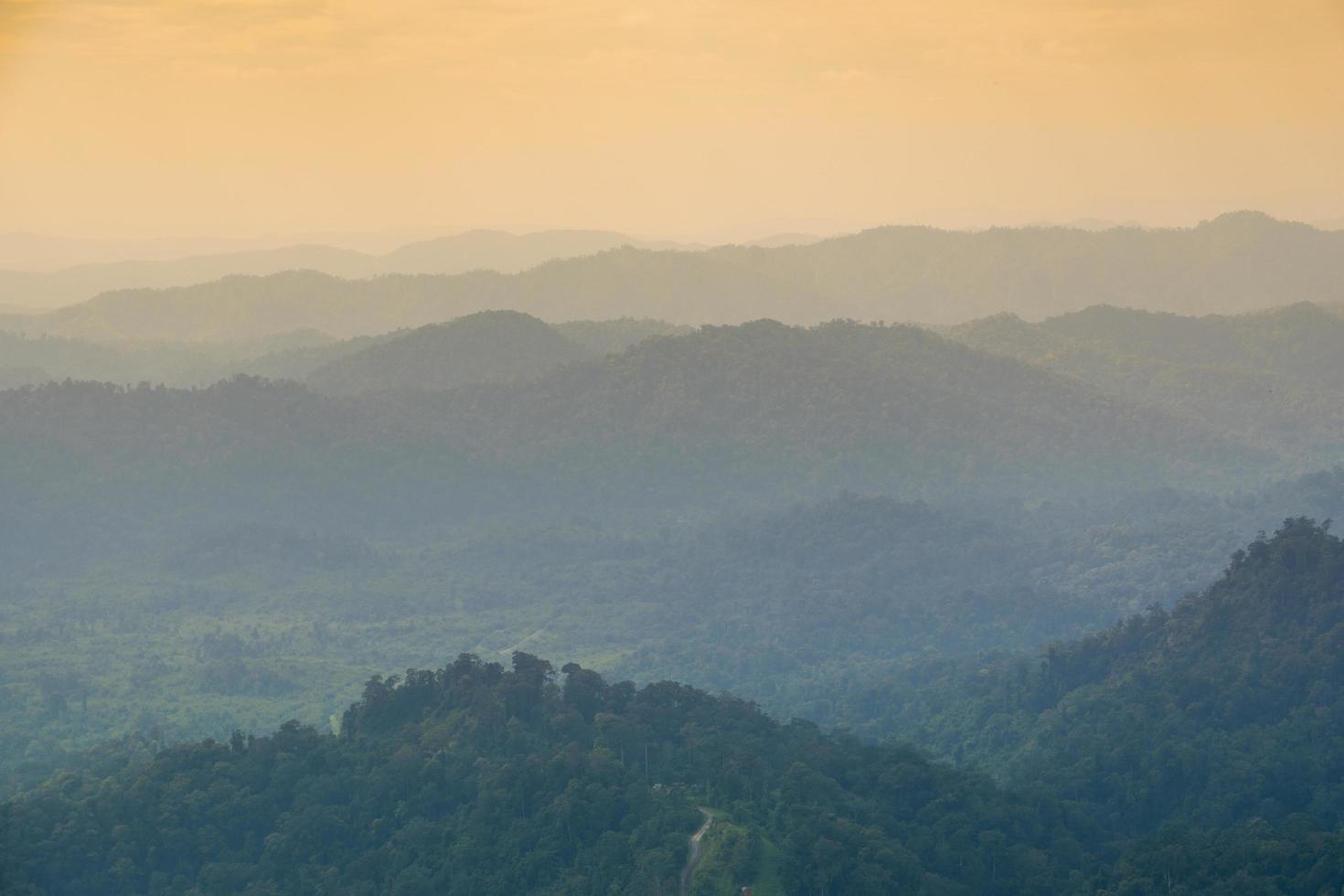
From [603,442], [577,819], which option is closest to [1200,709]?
[577,819]

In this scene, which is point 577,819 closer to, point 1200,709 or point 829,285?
point 1200,709

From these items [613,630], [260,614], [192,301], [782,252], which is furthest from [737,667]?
[782,252]

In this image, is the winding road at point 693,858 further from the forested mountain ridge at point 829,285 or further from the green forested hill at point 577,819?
the forested mountain ridge at point 829,285

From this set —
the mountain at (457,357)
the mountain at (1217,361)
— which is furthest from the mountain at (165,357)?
the mountain at (1217,361)

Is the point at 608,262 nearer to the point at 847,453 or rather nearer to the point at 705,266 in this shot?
the point at 705,266

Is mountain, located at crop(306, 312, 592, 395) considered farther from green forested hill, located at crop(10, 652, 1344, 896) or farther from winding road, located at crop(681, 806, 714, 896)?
winding road, located at crop(681, 806, 714, 896)
